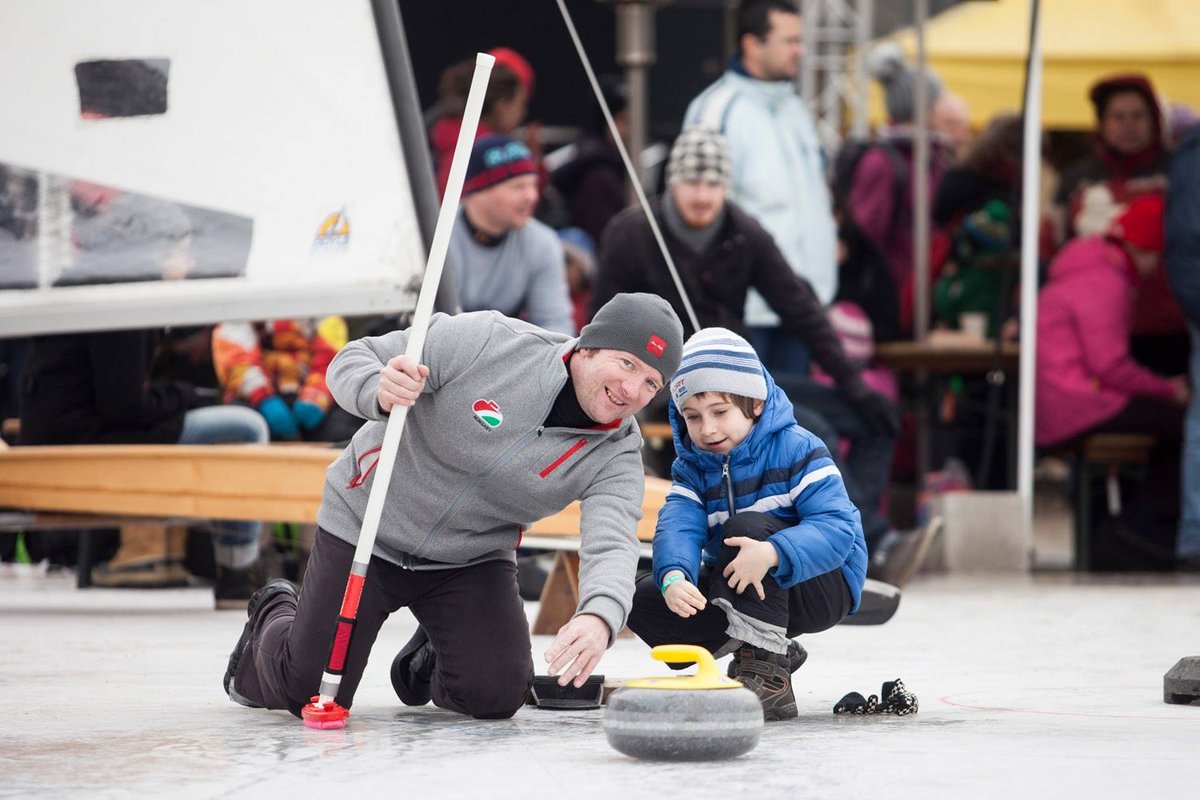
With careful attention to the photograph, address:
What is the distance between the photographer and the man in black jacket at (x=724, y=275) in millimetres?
7203

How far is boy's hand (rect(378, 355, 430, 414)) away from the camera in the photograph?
3.57 m

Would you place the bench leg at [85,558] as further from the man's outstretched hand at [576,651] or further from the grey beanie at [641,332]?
A: the man's outstretched hand at [576,651]

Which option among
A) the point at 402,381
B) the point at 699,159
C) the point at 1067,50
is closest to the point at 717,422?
the point at 402,381

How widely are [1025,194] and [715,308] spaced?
208cm

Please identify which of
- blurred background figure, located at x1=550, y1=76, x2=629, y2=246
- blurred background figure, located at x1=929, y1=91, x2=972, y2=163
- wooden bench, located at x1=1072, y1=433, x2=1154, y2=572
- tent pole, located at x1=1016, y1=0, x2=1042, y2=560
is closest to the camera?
tent pole, located at x1=1016, y1=0, x2=1042, y2=560

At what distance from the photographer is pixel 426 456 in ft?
12.6

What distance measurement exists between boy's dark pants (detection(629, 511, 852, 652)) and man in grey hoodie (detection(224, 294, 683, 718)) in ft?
0.76

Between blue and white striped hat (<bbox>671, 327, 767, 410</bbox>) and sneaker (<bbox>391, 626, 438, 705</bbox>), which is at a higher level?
blue and white striped hat (<bbox>671, 327, 767, 410</bbox>)

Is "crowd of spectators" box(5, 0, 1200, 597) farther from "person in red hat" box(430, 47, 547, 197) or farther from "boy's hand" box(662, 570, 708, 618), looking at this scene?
"boy's hand" box(662, 570, 708, 618)

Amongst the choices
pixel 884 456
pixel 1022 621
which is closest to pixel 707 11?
pixel 884 456

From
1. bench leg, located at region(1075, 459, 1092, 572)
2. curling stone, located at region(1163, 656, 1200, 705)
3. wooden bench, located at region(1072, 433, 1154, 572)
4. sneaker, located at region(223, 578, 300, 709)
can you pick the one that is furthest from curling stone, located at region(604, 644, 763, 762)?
bench leg, located at region(1075, 459, 1092, 572)

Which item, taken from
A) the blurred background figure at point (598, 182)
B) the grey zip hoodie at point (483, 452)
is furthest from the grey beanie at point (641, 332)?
the blurred background figure at point (598, 182)

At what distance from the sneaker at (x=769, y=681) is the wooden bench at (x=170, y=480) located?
2233 millimetres

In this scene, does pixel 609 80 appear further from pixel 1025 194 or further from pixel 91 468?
pixel 91 468
